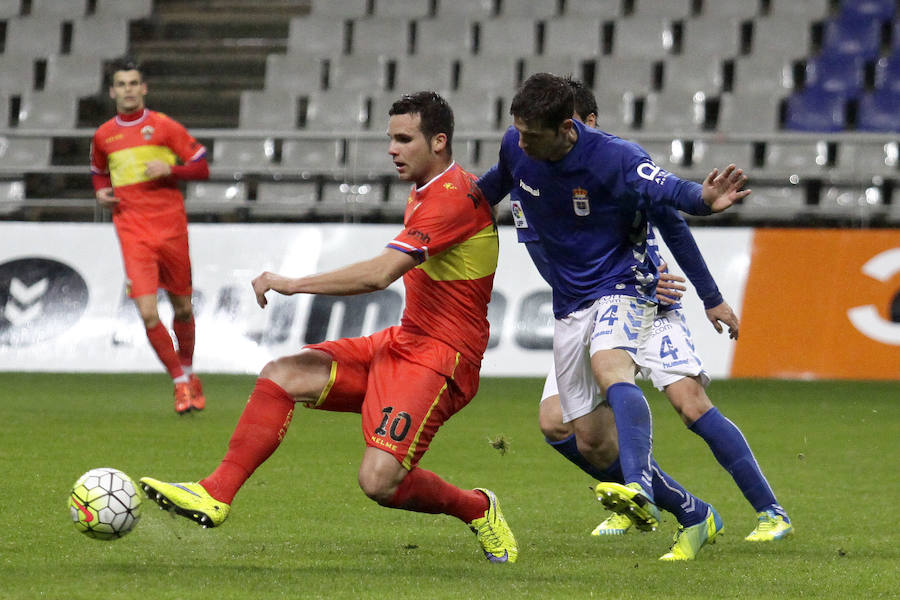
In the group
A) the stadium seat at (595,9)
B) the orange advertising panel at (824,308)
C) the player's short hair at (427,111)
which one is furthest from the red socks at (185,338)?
the stadium seat at (595,9)

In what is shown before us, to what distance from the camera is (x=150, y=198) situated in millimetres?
9867

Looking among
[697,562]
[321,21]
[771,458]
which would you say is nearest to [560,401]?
[697,562]

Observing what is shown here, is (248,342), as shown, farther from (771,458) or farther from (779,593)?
(779,593)

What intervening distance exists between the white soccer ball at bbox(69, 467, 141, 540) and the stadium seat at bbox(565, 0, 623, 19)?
43.2ft

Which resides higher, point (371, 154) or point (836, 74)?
point (836, 74)

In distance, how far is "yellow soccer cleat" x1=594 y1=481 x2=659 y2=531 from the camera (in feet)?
14.3

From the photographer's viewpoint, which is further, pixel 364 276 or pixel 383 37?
pixel 383 37

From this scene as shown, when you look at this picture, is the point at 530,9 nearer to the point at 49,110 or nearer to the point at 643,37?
the point at 643,37

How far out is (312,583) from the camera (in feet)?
14.8

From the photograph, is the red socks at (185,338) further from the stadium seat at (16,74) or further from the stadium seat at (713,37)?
the stadium seat at (713,37)

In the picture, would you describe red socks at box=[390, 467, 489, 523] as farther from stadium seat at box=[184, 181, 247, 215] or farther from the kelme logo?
stadium seat at box=[184, 181, 247, 215]

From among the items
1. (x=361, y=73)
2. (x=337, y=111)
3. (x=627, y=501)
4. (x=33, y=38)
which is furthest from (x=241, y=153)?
(x=627, y=501)

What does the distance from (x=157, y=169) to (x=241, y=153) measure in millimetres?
6205

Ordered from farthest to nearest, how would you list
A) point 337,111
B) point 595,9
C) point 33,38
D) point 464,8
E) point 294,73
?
point 33,38
point 464,8
point 595,9
point 294,73
point 337,111
